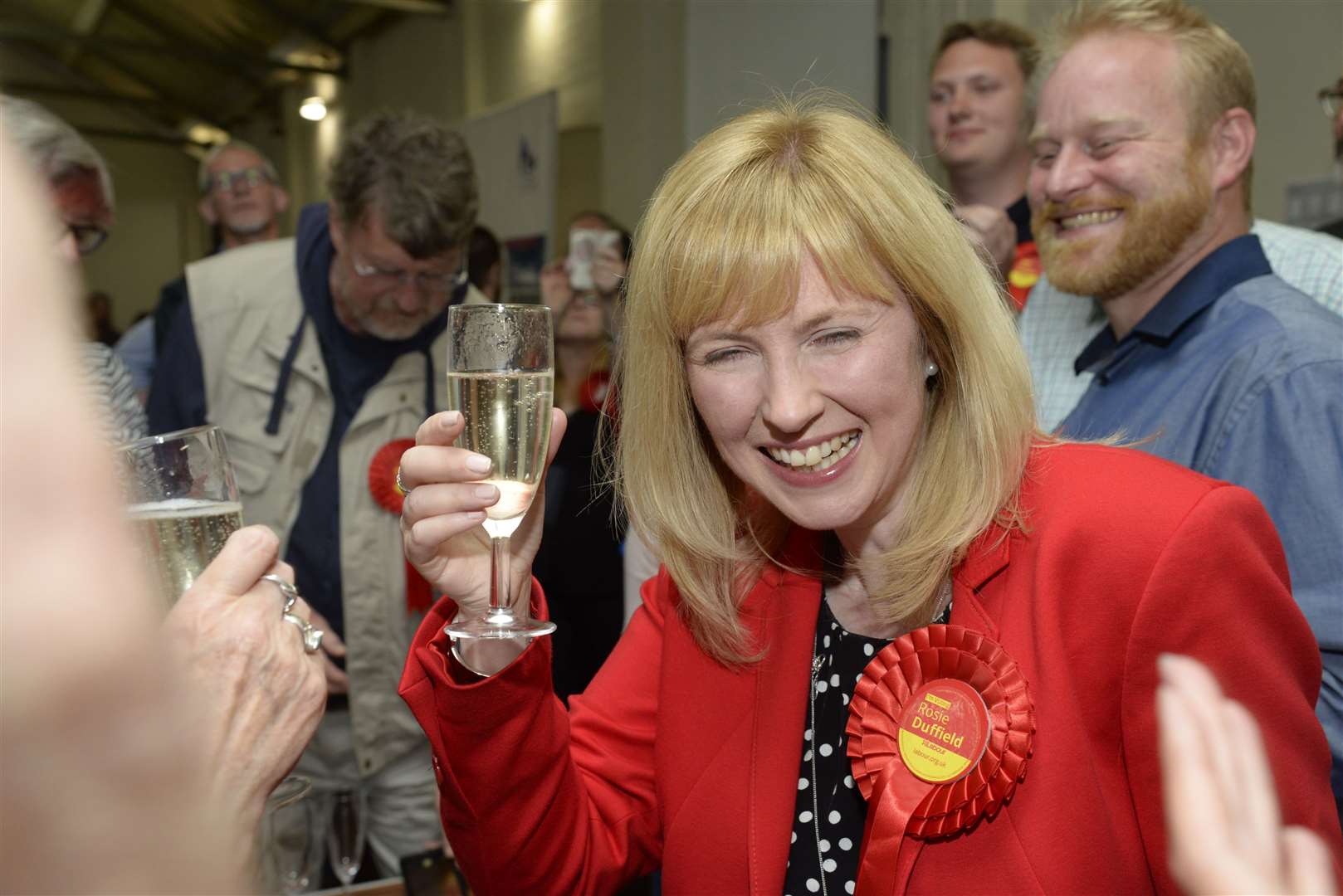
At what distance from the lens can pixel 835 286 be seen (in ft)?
4.19

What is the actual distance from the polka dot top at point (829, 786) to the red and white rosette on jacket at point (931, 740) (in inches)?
3.5

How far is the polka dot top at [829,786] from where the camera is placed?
1.31m

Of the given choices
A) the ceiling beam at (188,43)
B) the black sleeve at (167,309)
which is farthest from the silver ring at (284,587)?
the ceiling beam at (188,43)

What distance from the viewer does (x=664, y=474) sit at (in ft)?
5.10

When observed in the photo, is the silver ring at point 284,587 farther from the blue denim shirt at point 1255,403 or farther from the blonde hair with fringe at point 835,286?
the blue denim shirt at point 1255,403

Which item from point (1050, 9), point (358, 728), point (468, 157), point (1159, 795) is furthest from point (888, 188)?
point (1050, 9)

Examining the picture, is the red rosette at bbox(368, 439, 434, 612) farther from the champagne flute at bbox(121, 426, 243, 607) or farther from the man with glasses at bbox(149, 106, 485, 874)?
the champagne flute at bbox(121, 426, 243, 607)

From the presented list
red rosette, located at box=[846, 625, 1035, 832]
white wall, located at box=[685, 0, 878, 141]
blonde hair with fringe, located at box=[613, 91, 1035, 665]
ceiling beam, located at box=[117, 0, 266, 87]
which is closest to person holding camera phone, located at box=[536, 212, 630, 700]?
blonde hair with fringe, located at box=[613, 91, 1035, 665]

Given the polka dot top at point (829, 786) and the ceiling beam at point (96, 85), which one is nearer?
→ the polka dot top at point (829, 786)

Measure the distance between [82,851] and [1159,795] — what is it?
1.05m

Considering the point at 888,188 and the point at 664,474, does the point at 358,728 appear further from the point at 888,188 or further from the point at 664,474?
the point at 888,188

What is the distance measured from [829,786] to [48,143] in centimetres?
184

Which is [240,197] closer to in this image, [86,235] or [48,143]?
[86,235]

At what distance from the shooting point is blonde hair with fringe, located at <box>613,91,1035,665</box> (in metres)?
1.28
